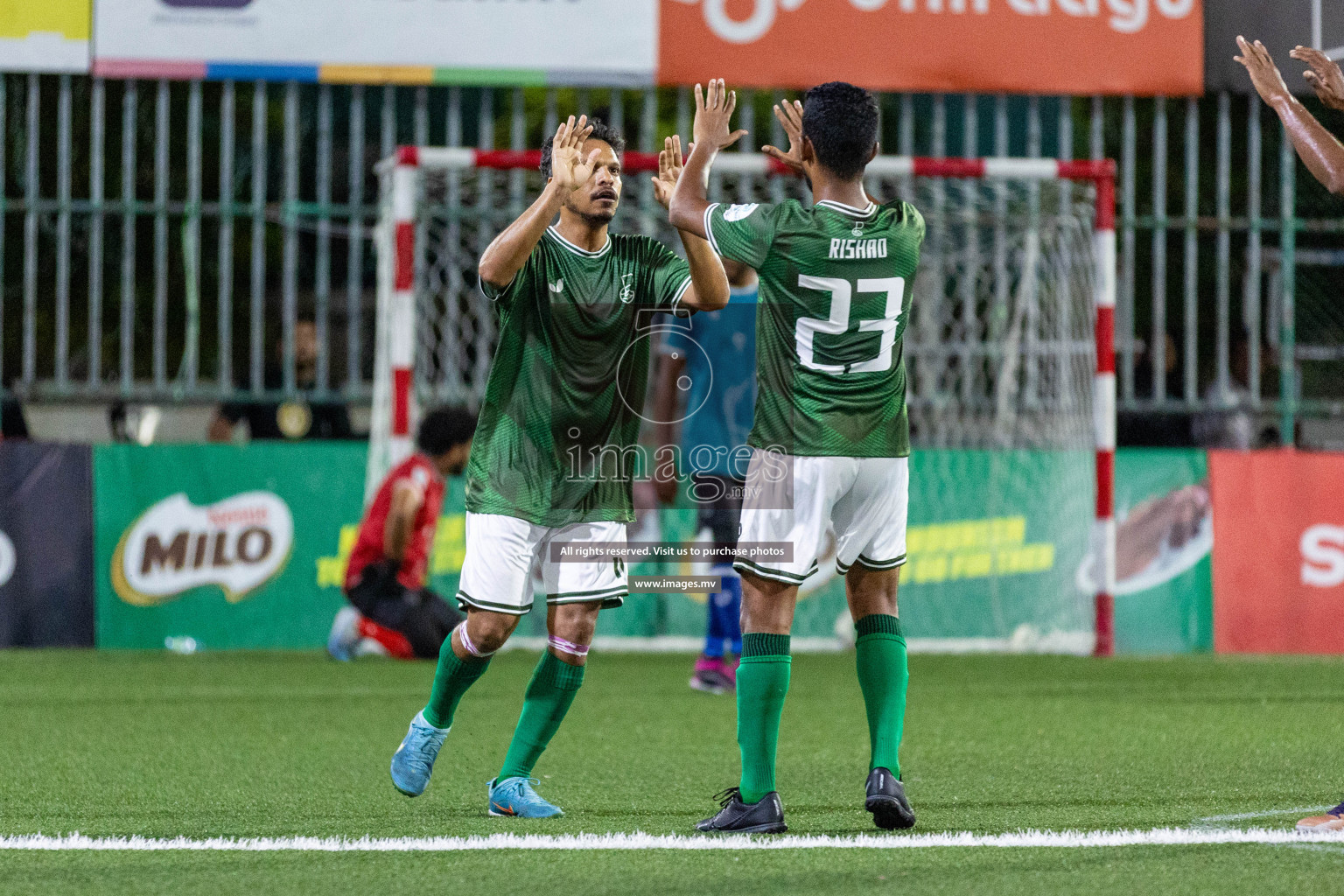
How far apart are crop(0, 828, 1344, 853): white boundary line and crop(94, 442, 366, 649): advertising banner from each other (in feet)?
19.6

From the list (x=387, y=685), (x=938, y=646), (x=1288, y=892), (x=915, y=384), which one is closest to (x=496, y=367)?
(x=1288, y=892)

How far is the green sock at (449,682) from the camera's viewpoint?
500 centimetres

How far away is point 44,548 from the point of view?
10.2 meters

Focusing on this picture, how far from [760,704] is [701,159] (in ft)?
4.65

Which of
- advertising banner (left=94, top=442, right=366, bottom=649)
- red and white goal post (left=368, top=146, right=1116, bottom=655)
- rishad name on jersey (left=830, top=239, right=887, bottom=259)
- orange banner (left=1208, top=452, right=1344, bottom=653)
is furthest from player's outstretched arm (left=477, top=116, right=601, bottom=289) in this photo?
orange banner (left=1208, top=452, right=1344, bottom=653)

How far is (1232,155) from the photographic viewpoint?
12.0 meters

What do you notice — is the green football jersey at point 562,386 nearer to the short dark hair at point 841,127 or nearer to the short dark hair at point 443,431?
the short dark hair at point 841,127

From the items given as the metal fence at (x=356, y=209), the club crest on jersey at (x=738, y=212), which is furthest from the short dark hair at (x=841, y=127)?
the metal fence at (x=356, y=209)

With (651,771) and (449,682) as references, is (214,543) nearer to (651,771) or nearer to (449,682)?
(651,771)

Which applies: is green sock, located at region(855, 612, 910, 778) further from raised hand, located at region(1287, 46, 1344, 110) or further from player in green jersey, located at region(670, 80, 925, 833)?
raised hand, located at region(1287, 46, 1344, 110)

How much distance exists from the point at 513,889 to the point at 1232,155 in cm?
959

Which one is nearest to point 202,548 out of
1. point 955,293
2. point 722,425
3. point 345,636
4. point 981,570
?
point 345,636

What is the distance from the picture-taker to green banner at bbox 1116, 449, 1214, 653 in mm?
10625

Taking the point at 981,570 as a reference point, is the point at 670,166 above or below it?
above
